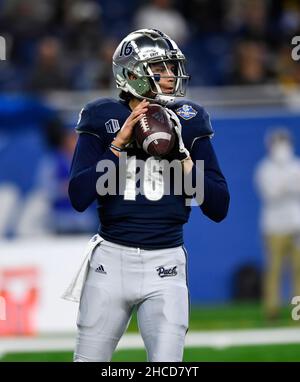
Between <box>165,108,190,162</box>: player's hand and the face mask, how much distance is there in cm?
622

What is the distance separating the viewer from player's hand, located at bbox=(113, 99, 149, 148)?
4.53 metres

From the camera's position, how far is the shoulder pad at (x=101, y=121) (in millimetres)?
4652

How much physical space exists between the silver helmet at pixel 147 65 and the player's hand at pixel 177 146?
0.13 metres

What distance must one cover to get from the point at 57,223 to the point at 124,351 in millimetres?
2874

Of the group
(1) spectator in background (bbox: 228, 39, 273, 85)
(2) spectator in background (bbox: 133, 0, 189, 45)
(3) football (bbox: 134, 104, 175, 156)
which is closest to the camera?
(3) football (bbox: 134, 104, 175, 156)

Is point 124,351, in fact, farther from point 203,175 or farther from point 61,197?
point 203,175

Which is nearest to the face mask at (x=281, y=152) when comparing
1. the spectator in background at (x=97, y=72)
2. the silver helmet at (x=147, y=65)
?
the spectator in background at (x=97, y=72)

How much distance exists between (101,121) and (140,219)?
1.57ft

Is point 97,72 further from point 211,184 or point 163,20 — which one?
point 211,184
